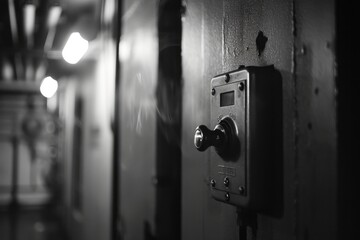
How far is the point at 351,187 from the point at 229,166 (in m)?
0.38

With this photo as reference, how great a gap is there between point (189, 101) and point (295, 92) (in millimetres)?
698

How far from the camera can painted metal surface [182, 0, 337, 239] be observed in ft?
2.65

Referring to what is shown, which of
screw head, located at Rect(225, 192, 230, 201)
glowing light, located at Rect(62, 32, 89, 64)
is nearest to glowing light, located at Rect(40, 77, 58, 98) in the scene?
glowing light, located at Rect(62, 32, 89, 64)

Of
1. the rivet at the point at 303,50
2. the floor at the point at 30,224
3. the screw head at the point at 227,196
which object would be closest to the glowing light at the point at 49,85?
the floor at the point at 30,224

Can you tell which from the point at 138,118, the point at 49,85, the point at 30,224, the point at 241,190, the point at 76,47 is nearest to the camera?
the point at 241,190

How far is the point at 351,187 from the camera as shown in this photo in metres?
0.77

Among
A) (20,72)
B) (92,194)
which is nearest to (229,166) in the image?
(92,194)

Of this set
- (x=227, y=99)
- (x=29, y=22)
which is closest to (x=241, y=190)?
(x=227, y=99)

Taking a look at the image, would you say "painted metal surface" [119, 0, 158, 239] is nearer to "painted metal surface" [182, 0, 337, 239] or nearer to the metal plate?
"painted metal surface" [182, 0, 337, 239]

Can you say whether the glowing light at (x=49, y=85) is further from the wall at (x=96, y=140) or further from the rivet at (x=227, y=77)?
the rivet at (x=227, y=77)

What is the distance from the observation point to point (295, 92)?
3.01ft

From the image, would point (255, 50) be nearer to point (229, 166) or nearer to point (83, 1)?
point (229, 166)

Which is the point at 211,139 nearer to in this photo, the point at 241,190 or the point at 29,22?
the point at 241,190

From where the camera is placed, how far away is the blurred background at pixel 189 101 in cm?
79
